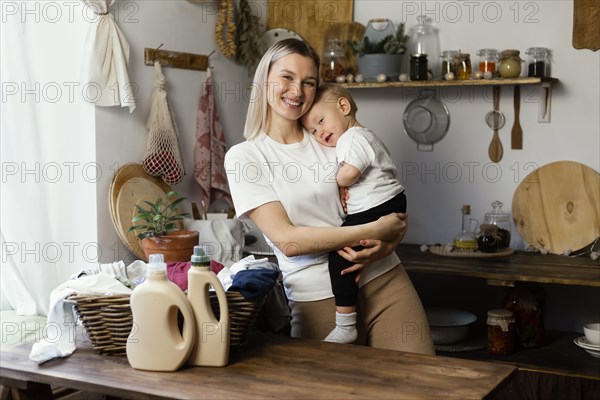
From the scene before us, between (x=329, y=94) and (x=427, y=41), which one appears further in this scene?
(x=427, y=41)

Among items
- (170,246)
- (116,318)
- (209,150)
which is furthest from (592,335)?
(116,318)

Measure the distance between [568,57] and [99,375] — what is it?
2.36m

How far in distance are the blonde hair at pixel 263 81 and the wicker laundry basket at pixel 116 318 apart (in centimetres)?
59

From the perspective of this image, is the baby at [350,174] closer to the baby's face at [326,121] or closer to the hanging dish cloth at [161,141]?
the baby's face at [326,121]

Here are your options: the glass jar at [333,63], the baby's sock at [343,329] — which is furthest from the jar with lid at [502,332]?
the glass jar at [333,63]

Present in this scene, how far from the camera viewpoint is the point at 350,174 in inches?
85.3

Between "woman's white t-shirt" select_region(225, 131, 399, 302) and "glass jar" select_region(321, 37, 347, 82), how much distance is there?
1369 mm

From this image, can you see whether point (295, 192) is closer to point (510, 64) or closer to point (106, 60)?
point (106, 60)

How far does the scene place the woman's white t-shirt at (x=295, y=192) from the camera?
2105 millimetres

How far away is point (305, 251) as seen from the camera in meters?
2.05

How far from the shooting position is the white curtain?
9.37ft

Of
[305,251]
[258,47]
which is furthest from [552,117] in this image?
[305,251]

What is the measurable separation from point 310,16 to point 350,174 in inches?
68.7

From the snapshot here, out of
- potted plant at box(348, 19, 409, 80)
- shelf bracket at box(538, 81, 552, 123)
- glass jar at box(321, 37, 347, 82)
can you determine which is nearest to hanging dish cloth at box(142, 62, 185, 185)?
glass jar at box(321, 37, 347, 82)
